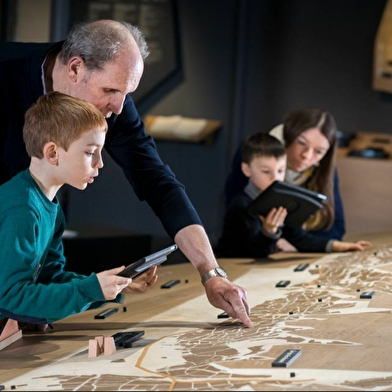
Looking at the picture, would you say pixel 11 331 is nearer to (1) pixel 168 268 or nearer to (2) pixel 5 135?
(2) pixel 5 135

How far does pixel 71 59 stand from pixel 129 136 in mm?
476

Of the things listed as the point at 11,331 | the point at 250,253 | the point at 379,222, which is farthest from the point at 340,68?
the point at 11,331

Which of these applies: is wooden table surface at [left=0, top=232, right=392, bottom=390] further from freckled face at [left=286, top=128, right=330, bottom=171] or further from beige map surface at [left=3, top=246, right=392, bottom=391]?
freckled face at [left=286, top=128, right=330, bottom=171]

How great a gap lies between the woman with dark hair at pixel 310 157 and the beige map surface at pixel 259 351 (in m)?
1.65

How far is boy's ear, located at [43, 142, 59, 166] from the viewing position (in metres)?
2.17

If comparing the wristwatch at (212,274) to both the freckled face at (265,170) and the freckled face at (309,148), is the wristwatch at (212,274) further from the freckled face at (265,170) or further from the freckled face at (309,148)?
the freckled face at (309,148)

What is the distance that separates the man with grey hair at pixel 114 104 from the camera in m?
2.44

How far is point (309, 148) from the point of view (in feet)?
14.8

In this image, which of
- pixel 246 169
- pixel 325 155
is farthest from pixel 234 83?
pixel 246 169

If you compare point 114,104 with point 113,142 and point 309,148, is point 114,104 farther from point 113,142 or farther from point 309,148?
point 309,148

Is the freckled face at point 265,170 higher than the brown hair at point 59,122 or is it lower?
lower

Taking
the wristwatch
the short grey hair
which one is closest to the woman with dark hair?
the wristwatch

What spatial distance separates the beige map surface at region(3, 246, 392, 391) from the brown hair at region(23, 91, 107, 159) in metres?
0.56

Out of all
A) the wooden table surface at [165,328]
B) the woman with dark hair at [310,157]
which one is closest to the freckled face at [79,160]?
the wooden table surface at [165,328]
